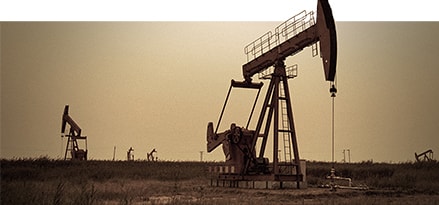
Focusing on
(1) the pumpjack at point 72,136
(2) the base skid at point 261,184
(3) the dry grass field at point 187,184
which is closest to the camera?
(3) the dry grass field at point 187,184

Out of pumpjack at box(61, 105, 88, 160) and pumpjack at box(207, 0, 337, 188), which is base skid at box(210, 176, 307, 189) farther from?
pumpjack at box(61, 105, 88, 160)

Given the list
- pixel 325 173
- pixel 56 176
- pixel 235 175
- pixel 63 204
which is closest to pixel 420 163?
pixel 325 173

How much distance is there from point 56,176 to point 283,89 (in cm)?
843

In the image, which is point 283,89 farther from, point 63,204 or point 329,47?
point 63,204

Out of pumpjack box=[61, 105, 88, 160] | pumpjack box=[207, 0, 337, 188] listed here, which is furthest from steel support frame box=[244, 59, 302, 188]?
pumpjack box=[61, 105, 88, 160]

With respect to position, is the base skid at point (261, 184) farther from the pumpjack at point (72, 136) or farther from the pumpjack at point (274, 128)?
the pumpjack at point (72, 136)

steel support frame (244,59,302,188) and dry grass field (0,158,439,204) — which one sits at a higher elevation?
steel support frame (244,59,302,188)

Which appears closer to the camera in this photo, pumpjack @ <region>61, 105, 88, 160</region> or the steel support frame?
the steel support frame

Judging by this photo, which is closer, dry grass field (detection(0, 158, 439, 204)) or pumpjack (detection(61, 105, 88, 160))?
dry grass field (detection(0, 158, 439, 204))

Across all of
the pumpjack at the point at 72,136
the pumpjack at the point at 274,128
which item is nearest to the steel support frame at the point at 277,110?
the pumpjack at the point at 274,128

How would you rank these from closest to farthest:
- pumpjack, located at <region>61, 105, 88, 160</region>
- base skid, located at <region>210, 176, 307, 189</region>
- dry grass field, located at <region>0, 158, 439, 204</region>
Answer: dry grass field, located at <region>0, 158, 439, 204</region> → base skid, located at <region>210, 176, 307, 189</region> → pumpjack, located at <region>61, 105, 88, 160</region>

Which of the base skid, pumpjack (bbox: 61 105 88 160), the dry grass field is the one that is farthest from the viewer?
pumpjack (bbox: 61 105 88 160)

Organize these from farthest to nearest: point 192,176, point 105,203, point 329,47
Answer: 1. point 192,176
2. point 329,47
3. point 105,203

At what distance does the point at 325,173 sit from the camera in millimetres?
21203
